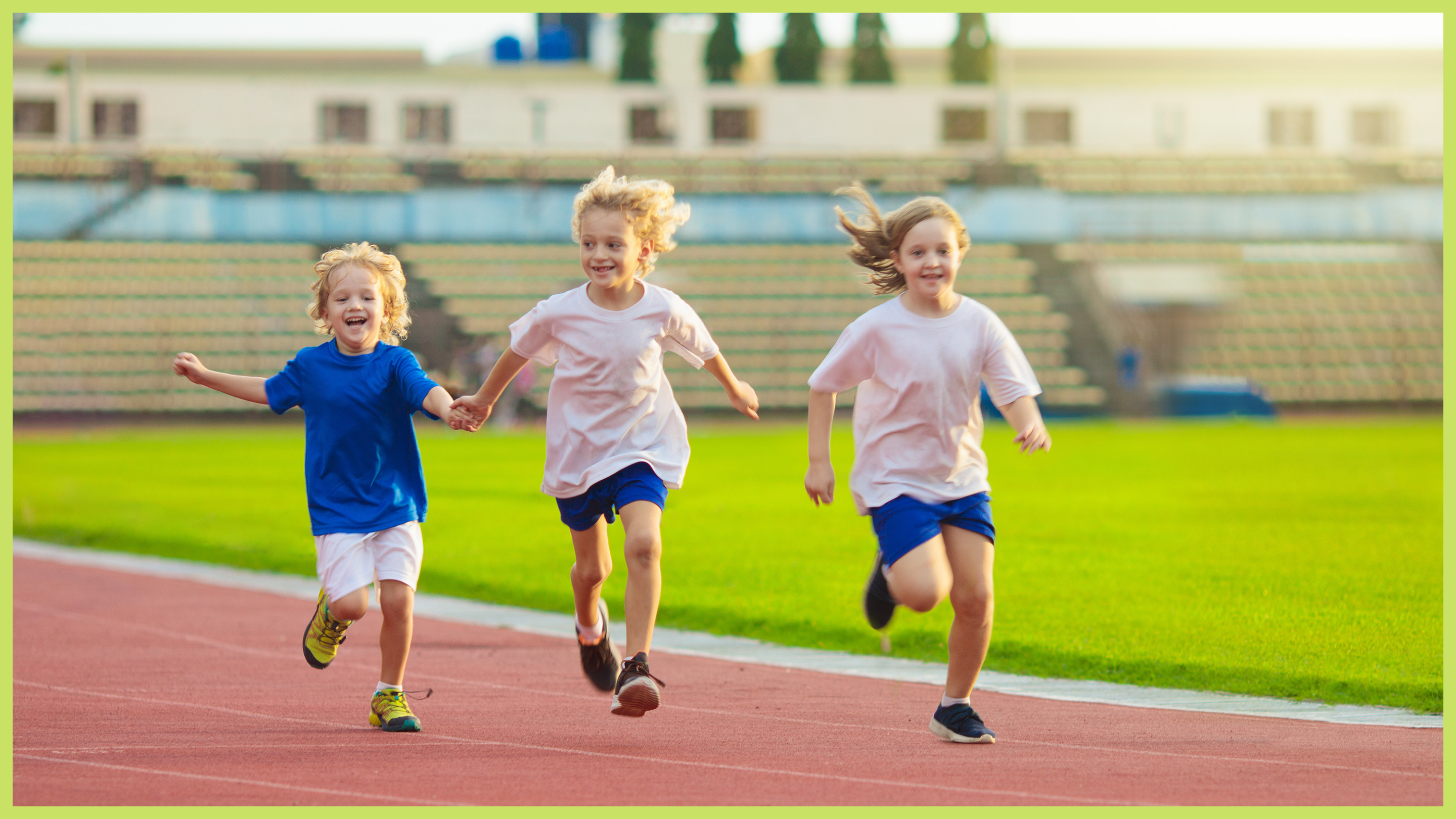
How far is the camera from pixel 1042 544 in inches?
453

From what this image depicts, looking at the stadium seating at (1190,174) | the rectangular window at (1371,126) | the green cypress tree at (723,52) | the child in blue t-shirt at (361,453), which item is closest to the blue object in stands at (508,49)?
the green cypress tree at (723,52)

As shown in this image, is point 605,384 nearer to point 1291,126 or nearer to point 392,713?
point 392,713

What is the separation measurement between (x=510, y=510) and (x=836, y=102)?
34734mm

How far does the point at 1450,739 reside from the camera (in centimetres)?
562

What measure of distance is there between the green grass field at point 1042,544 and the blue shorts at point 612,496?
2.40 meters

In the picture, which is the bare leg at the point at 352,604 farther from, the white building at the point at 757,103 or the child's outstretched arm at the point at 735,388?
the white building at the point at 757,103

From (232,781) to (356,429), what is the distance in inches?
54.1

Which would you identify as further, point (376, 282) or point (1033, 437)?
point (376, 282)

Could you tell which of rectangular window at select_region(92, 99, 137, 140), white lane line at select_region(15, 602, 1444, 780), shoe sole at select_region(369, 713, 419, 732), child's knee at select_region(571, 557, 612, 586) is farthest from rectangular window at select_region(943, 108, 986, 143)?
shoe sole at select_region(369, 713, 419, 732)

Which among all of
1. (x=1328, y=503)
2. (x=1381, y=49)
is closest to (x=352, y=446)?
(x=1328, y=503)

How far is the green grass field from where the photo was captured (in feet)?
24.3

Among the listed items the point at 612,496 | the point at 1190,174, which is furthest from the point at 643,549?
the point at 1190,174

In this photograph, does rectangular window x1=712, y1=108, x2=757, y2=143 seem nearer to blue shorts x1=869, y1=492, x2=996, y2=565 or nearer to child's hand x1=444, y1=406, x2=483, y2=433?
child's hand x1=444, y1=406, x2=483, y2=433

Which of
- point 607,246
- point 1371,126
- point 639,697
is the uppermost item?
point 1371,126
